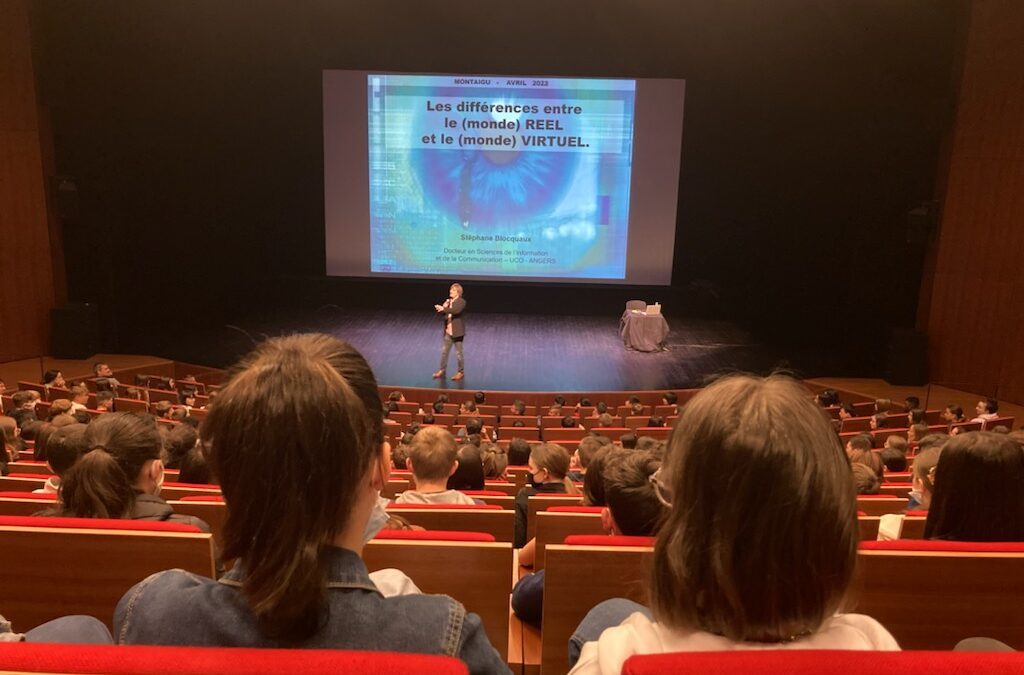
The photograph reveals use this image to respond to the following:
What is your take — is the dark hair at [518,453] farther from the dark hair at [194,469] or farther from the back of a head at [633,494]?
the back of a head at [633,494]

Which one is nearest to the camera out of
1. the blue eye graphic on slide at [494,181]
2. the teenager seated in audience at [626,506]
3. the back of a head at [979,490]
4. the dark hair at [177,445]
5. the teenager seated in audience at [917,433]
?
the back of a head at [979,490]

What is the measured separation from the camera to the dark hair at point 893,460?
5.86 meters

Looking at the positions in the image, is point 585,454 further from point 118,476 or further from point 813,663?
point 813,663

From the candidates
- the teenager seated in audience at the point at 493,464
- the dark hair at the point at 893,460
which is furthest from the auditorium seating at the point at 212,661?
the dark hair at the point at 893,460

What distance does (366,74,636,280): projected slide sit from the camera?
12727 millimetres

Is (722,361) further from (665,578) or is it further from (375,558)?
(665,578)

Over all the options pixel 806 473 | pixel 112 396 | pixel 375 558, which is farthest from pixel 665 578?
pixel 112 396

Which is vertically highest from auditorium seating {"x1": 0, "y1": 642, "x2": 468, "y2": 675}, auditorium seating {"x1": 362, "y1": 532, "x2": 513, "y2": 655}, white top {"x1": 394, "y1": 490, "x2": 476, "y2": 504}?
auditorium seating {"x1": 0, "y1": 642, "x2": 468, "y2": 675}

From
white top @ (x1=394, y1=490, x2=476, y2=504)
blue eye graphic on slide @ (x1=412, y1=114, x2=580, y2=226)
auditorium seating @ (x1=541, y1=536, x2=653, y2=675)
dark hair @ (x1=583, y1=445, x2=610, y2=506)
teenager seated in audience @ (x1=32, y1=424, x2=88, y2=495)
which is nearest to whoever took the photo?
auditorium seating @ (x1=541, y1=536, x2=653, y2=675)

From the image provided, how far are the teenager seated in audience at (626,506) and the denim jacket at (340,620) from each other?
1303 millimetres

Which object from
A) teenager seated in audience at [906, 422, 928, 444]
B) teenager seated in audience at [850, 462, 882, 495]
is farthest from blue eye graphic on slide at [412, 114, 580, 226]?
teenager seated in audience at [850, 462, 882, 495]

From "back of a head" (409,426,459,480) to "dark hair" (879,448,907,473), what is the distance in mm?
3605

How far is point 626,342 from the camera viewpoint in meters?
12.7

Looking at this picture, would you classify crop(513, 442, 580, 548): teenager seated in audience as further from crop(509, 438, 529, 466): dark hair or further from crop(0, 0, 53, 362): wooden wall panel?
crop(0, 0, 53, 362): wooden wall panel
